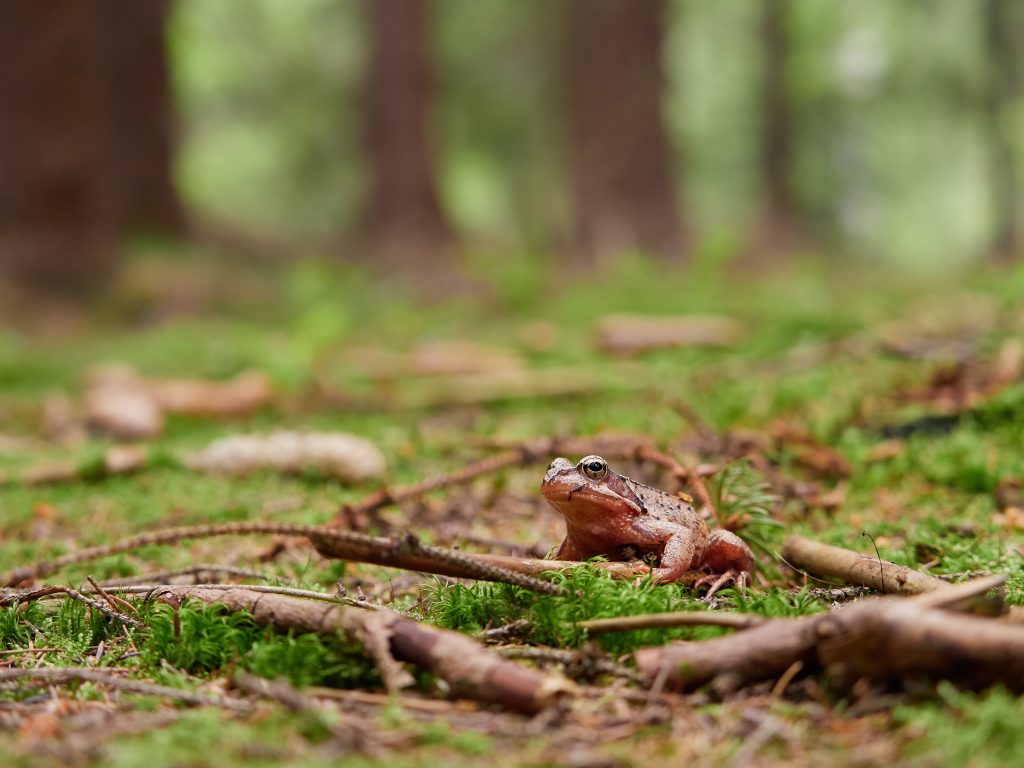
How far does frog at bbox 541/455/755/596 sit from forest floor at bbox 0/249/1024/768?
0.52 ft

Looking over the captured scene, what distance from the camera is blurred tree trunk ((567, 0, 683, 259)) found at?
15258 mm

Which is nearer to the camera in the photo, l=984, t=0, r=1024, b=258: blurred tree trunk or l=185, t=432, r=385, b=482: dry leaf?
l=185, t=432, r=385, b=482: dry leaf

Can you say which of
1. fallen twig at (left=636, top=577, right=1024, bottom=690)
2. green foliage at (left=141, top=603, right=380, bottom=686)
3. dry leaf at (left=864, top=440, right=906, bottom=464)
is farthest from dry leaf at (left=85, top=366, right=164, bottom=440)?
fallen twig at (left=636, top=577, right=1024, bottom=690)

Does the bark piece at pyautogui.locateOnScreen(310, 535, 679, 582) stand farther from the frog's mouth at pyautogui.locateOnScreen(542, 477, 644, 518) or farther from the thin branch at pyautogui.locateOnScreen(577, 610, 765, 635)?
the thin branch at pyautogui.locateOnScreen(577, 610, 765, 635)

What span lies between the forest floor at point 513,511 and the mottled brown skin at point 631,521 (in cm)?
16

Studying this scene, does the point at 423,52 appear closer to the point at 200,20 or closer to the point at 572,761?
the point at 200,20

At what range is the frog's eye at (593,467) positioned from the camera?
2.69 meters

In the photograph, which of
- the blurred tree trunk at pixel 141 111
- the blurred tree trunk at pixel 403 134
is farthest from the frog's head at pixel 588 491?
the blurred tree trunk at pixel 141 111

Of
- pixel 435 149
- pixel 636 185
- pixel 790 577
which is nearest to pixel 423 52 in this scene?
pixel 435 149

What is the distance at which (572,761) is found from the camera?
5.41 feet

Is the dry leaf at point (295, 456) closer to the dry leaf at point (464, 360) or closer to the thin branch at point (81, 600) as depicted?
the thin branch at point (81, 600)

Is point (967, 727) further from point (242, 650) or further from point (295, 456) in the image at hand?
point (295, 456)

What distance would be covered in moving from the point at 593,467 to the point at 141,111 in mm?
14829

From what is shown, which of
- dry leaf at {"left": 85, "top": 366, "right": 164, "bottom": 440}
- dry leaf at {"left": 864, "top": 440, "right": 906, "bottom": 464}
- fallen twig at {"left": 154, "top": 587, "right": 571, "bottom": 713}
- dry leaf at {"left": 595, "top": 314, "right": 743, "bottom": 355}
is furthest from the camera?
dry leaf at {"left": 595, "top": 314, "right": 743, "bottom": 355}
